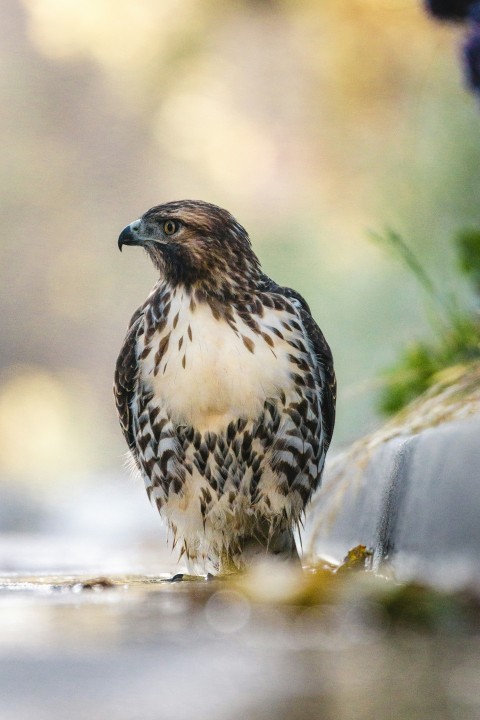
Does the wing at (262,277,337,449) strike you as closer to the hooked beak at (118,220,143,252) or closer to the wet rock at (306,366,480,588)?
the wet rock at (306,366,480,588)

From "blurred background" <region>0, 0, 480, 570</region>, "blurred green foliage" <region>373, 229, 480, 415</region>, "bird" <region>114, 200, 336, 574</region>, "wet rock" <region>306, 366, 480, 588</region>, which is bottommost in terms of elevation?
"wet rock" <region>306, 366, 480, 588</region>

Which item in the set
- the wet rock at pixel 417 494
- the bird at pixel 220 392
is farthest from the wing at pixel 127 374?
the wet rock at pixel 417 494

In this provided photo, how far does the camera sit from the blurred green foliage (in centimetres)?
286

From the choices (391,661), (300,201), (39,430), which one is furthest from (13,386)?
(391,661)

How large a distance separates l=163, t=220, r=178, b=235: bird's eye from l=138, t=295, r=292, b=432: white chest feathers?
0.20 m

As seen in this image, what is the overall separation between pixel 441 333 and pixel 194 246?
79 cm

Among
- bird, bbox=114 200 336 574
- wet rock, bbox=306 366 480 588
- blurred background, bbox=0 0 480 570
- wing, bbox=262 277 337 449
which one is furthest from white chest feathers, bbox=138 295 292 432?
blurred background, bbox=0 0 480 570

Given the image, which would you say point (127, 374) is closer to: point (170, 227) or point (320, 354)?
point (170, 227)

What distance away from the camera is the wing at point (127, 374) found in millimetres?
2600

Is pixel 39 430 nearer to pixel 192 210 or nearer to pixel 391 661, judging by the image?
pixel 192 210

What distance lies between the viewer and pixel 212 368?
2414mm

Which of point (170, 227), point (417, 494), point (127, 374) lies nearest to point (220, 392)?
point (127, 374)

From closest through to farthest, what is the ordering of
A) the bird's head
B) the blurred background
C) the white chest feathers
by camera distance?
the white chest feathers
the bird's head
the blurred background

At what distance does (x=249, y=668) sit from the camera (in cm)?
111
